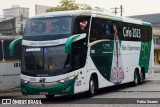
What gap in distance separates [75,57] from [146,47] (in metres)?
9.91

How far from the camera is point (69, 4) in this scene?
44.8 metres

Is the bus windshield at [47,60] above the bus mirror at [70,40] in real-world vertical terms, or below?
below

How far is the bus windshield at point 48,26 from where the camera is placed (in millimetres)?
15695

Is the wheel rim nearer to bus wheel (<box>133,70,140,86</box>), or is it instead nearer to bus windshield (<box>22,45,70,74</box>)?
bus windshield (<box>22,45,70,74</box>)

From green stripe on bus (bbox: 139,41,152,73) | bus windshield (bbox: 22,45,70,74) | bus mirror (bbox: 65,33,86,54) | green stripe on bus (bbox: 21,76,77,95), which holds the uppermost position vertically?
bus mirror (bbox: 65,33,86,54)

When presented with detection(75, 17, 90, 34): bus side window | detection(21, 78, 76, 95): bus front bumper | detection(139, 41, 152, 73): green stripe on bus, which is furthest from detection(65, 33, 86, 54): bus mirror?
detection(139, 41, 152, 73): green stripe on bus

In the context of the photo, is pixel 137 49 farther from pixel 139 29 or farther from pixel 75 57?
pixel 75 57

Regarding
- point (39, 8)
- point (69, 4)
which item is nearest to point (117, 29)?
point (69, 4)

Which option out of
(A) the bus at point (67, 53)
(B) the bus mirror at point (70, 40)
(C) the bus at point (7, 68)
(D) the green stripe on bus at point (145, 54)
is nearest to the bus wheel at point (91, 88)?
(A) the bus at point (67, 53)

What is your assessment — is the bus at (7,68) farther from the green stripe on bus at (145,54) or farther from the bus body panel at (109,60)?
the green stripe on bus at (145,54)

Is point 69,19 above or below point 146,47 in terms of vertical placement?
above

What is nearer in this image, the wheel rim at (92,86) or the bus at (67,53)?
the bus at (67,53)

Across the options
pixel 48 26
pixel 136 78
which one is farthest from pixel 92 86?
pixel 136 78

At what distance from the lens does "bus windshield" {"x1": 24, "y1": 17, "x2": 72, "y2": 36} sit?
15695 mm
